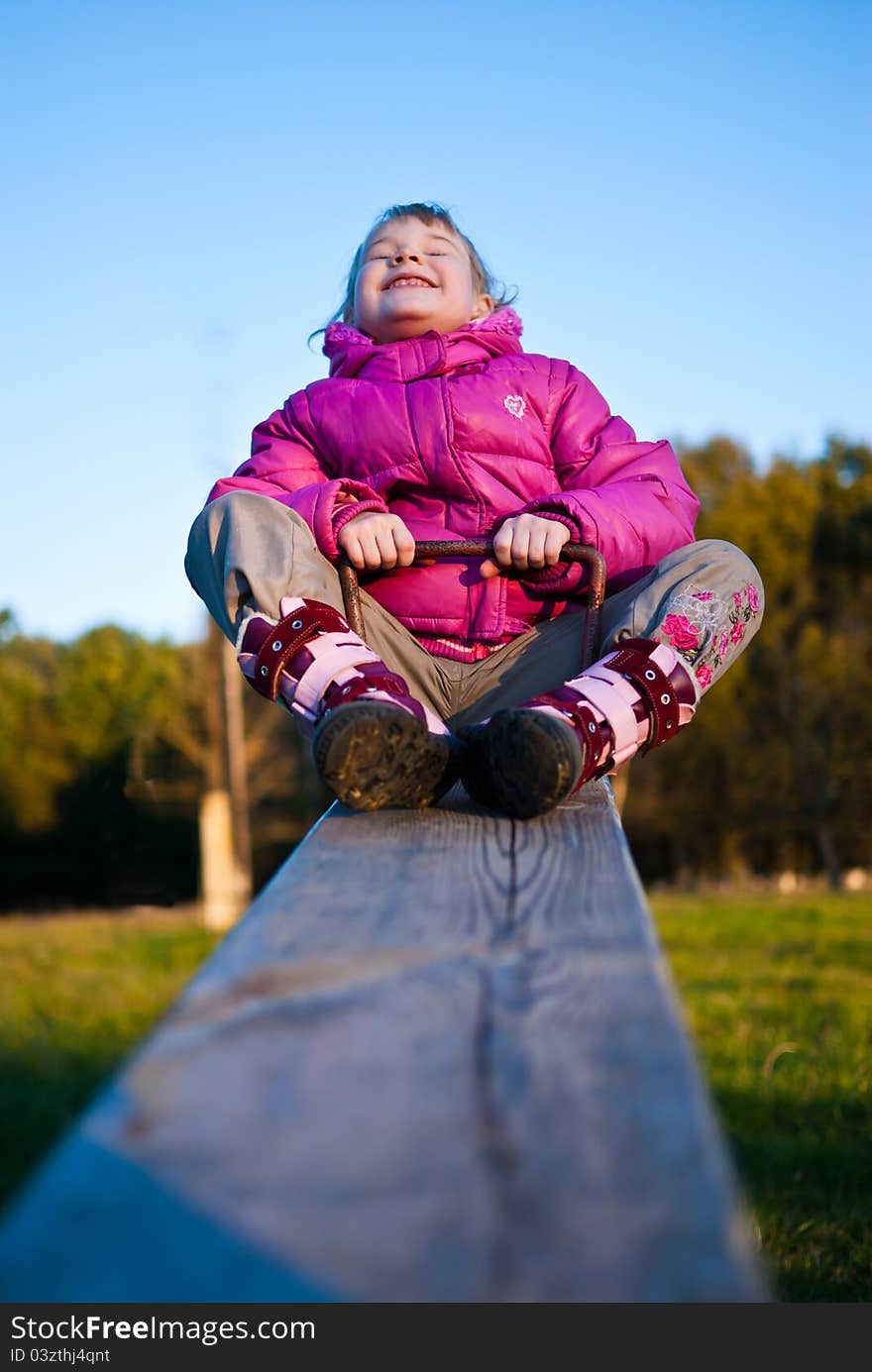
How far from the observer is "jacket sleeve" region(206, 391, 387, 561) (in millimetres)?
2871

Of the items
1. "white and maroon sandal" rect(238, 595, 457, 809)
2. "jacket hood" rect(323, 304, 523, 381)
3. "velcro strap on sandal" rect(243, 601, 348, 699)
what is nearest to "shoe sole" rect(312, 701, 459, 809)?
"white and maroon sandal" rect(238, 595, 457, 809)

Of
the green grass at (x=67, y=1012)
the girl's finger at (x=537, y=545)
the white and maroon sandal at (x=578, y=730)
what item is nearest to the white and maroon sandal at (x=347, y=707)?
the white and maroon sandal at (x=578, y=730)

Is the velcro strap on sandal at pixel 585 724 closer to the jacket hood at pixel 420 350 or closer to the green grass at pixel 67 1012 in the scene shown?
the jacket hood at pixel 420 350

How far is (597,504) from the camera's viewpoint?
9.70ft

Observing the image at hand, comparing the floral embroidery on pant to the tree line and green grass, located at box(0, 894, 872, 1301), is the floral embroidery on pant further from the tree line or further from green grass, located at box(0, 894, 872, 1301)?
the tree line

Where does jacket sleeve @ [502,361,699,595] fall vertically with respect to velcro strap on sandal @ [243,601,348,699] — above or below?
above

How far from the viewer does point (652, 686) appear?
2619 mm

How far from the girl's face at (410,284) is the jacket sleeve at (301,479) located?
339 mm

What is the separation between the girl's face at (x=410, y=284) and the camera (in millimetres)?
3494

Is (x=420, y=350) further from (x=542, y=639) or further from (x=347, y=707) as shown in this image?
(x=347, y=707)

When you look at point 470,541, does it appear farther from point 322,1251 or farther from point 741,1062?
point 741,1062

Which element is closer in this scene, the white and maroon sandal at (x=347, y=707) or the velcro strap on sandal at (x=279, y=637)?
the white and maroon sandal at (x=347, y=707)

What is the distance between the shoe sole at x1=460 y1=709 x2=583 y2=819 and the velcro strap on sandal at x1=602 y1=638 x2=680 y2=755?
1.29ft

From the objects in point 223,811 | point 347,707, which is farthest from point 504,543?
point 223,811
